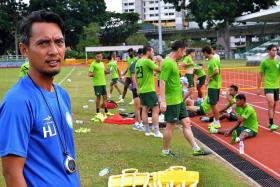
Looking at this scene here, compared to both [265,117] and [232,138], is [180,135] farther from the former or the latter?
[265,117]

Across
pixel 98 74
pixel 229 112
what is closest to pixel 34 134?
pixel 229 112

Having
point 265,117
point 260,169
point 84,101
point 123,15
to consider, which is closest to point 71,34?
point 123,15

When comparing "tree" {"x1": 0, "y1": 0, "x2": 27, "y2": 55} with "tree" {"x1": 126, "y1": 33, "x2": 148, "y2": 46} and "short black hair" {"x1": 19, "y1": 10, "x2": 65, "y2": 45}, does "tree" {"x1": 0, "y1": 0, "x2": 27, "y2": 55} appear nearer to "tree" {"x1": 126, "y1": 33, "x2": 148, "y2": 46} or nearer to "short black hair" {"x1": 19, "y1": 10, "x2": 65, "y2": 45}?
"tree" {"x1": 126, "y1": 33, "x2": 148, "y2": 46}

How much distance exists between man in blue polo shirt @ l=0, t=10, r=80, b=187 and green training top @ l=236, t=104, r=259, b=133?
7456 millimetres

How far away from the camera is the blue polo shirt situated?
84.0 inches

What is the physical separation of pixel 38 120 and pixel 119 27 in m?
84.5

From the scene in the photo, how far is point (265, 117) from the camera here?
12.3 meters

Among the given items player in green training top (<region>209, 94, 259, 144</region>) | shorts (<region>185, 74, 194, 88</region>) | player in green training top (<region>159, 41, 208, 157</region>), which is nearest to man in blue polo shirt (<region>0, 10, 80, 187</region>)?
player in green training top (<region>159, 41, 208, 157</region>)

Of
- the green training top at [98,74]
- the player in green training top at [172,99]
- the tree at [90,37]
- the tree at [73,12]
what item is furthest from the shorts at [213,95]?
the tree at [90,37]

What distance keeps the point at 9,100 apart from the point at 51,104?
0.24 m

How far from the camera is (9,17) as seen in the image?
234 feet

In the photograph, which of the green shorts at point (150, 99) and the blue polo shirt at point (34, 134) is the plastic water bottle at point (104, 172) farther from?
the blue polo shirt at point (34, 134)

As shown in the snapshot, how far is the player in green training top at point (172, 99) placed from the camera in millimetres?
7934

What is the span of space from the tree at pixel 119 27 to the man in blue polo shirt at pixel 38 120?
8324 centimetres
